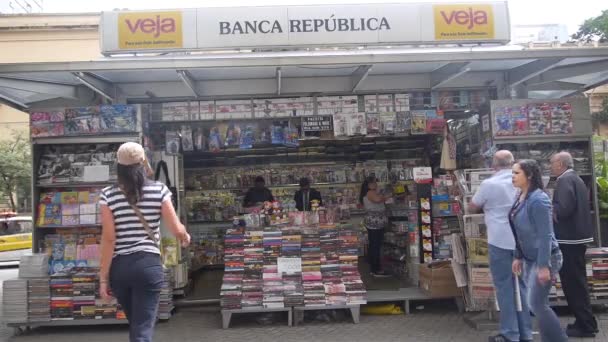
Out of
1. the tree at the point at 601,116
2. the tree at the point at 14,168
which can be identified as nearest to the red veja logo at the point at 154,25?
the tree at the point at 601,116

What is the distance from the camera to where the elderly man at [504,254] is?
457cm

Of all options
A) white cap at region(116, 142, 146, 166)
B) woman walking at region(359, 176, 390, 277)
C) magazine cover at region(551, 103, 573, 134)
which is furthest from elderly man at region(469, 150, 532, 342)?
woman walking at region(359, 176, 390, 277)

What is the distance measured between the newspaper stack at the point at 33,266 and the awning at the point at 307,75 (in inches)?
74.5

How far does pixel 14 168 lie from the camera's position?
922 inches

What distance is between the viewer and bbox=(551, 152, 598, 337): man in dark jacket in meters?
4.95

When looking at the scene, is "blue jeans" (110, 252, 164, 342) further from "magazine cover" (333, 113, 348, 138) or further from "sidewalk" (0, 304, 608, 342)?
"magazine cover" (333, 113, 348, 138)

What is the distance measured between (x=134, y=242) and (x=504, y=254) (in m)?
3.07

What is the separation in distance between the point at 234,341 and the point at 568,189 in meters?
3.53

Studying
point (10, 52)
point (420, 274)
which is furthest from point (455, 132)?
point (10, 52)

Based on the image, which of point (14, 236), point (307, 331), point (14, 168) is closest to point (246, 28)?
point (307, 331)

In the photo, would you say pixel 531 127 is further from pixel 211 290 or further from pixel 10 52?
pixel 10 52

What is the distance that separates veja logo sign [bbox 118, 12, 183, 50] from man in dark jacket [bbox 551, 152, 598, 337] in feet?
14.2

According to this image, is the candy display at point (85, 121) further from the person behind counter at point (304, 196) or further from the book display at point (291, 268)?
the person behind counter at point (304, 196)

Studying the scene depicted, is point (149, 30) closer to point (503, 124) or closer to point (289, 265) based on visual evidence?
point (289, 265)
